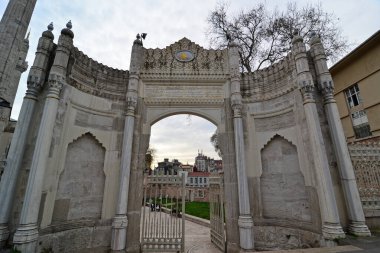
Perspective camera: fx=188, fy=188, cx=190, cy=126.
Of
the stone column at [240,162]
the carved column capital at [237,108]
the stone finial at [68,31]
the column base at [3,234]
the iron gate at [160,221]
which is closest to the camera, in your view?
the column base at [3,234]

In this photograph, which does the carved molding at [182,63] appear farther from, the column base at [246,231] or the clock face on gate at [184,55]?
the column base at [246,231]

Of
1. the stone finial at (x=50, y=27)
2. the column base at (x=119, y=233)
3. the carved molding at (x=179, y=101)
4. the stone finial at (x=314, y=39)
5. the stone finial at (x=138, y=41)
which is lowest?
the column base at (x=119, y=233)

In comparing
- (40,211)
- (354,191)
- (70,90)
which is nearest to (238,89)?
(354,191)

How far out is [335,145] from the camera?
543 cm

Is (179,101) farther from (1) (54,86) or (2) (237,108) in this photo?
(1) (54,86)

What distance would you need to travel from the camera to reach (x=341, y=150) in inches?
207

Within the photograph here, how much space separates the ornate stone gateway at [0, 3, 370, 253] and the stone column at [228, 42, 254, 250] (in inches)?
1.4

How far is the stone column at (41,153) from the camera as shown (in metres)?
4.30

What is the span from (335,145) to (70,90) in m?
8.19

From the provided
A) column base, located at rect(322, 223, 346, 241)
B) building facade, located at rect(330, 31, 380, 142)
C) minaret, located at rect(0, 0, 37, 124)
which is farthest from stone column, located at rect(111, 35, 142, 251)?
building facade, located at rect(330, 31, 380, 142)

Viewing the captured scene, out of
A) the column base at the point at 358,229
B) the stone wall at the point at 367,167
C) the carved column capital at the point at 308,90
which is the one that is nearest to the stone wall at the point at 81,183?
the carved column capital at the point at 308,90

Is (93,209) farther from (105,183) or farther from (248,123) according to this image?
(248,123)

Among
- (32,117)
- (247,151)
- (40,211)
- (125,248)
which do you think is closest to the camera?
(40,211)

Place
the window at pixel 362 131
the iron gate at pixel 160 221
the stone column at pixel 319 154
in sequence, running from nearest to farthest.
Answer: the stone column at pixel 319 154, the iron gate at pixel 160 221, the window at pixel 362 131
